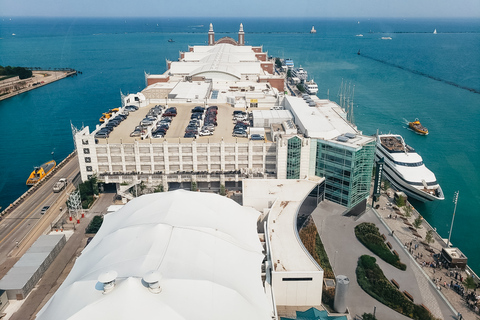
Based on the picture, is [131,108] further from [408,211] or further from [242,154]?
[408,211]

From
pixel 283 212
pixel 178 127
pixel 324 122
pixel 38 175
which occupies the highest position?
pixel 324 122

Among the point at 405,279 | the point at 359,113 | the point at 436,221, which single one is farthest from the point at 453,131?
the point at 405,279

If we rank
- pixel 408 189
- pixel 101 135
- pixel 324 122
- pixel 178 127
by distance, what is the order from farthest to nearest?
1. pixel 178 127
2. pixel 408 189
3. pixel 101 135
4. pixel 324 122

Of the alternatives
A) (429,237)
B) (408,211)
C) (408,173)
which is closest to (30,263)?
(429,237)

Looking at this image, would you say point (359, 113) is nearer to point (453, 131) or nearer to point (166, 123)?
point (453, 131)

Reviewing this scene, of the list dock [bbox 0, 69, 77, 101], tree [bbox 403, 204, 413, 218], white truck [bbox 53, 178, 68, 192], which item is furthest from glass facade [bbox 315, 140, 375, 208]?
dock [bbox 0, 69, 77, 101]

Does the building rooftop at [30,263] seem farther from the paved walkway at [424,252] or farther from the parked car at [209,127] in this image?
the paved walkway at [424,252]

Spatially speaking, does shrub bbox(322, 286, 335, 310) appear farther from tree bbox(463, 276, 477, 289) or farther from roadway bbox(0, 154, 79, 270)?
roadway bbox(0, 154, 79, 270)
